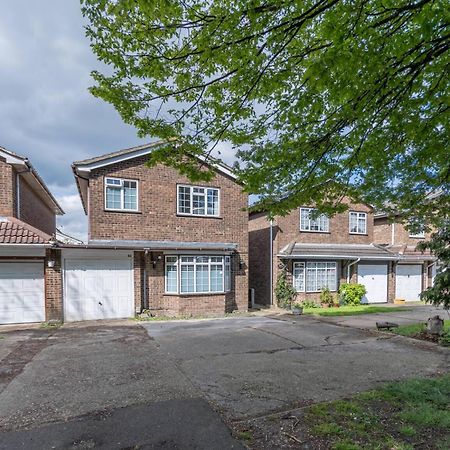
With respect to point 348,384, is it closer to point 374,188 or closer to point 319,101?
point 374,188

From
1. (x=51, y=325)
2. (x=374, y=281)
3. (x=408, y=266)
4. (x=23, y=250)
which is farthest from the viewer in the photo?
(x=408, y=266)

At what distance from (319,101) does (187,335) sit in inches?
317

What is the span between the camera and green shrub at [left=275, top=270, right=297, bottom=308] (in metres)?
18.0

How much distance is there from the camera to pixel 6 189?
41.8ft

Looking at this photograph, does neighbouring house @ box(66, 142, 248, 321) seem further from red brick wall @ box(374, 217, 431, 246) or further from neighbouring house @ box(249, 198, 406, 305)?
red brick wall @ box(374, 217, 431, 246)

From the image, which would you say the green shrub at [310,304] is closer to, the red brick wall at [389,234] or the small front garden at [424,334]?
the small front garden at [424,334]

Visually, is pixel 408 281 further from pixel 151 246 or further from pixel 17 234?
pixel 17 234

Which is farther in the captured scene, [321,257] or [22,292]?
[321,257]

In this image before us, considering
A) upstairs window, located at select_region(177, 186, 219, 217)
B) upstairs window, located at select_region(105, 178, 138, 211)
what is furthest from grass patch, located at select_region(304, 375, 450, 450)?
upstairs window, located at select_region(105, 178, 138, 211)

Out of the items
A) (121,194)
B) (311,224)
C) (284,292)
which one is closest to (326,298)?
(284,292)

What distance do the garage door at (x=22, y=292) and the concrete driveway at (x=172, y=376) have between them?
154 centimetres

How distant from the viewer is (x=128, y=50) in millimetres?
4578

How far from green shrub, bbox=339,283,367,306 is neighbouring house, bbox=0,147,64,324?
14421 millimetres

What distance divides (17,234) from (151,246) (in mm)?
4861
